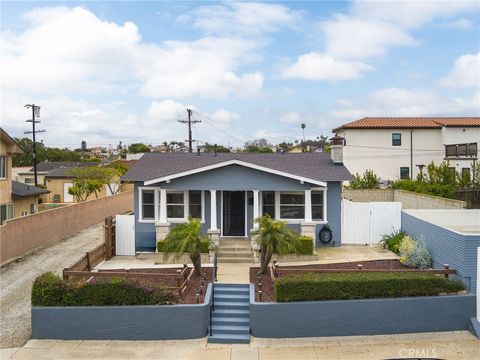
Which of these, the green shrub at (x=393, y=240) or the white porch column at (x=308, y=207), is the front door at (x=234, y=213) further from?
the green shrub at (x=393, y=240)

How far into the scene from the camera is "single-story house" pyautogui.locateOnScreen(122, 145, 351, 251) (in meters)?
19.5

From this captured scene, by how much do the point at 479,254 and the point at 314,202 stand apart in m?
8.27

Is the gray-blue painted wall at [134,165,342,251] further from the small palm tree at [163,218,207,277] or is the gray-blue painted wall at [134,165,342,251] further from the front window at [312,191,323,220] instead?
the small palm tree at [163,218,207,277]

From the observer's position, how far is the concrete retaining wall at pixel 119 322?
41.0 ft

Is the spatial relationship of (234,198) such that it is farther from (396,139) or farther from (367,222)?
(396,139)

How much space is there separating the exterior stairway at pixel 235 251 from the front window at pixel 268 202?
1651 mm

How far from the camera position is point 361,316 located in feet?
41.6

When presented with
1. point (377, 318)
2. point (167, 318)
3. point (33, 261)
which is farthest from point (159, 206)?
point (377, 318)

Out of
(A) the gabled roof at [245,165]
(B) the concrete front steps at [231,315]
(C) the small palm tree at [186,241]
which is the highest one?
Answer: (A) the gabled roof at [245,165]

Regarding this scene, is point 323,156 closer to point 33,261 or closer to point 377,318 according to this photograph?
point 377,318

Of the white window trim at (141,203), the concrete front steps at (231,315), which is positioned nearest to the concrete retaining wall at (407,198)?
the concrete front steps at (231,315)

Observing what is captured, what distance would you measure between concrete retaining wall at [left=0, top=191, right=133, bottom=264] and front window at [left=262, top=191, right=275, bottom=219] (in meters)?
10.6

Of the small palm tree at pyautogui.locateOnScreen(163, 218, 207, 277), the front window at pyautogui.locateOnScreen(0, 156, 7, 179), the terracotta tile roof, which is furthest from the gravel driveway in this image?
the terracotta tile roof

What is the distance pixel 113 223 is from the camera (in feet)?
66.1
